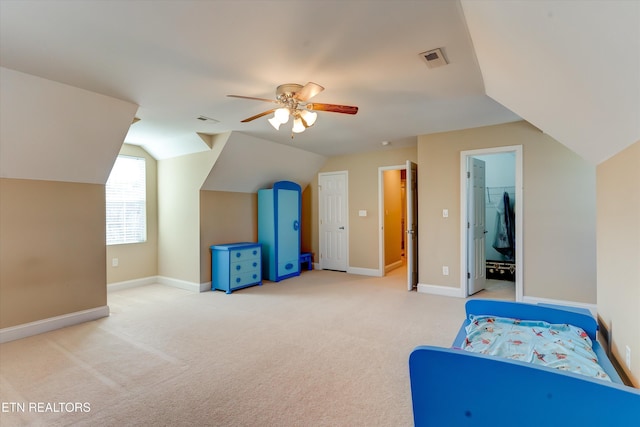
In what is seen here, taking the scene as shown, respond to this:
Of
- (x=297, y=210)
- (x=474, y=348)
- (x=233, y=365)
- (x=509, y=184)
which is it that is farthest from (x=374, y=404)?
(x=509, y=184)

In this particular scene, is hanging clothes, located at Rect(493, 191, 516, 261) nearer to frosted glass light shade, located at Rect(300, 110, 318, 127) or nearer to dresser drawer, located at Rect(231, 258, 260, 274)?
dresser drawer, located at Rect(231, 258, 260, 274)

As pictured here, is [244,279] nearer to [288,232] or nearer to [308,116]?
[288,232]

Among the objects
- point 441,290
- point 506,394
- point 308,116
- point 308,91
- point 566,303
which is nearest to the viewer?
point 506,394

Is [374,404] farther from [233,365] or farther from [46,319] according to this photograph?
[46,319]

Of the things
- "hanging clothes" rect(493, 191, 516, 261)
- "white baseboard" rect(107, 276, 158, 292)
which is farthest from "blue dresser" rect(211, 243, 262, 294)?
"hanging clothes" rect(493, 191, 516, 261)

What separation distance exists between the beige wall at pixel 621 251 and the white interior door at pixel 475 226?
225 centimetres

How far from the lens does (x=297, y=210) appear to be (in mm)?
5930

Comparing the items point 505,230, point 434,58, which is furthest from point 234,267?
point 505,230

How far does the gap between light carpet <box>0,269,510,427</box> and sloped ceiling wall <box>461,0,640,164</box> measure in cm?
195

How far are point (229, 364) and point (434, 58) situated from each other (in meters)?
2.97

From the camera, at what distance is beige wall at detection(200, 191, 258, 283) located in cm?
492

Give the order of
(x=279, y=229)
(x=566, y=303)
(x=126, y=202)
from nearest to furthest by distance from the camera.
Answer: (x=566, y=303) < (x=126, y=202) < (x=279, y=229)

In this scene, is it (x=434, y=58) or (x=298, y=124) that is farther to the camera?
(x=298, y=124)

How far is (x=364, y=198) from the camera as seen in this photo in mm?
5977
